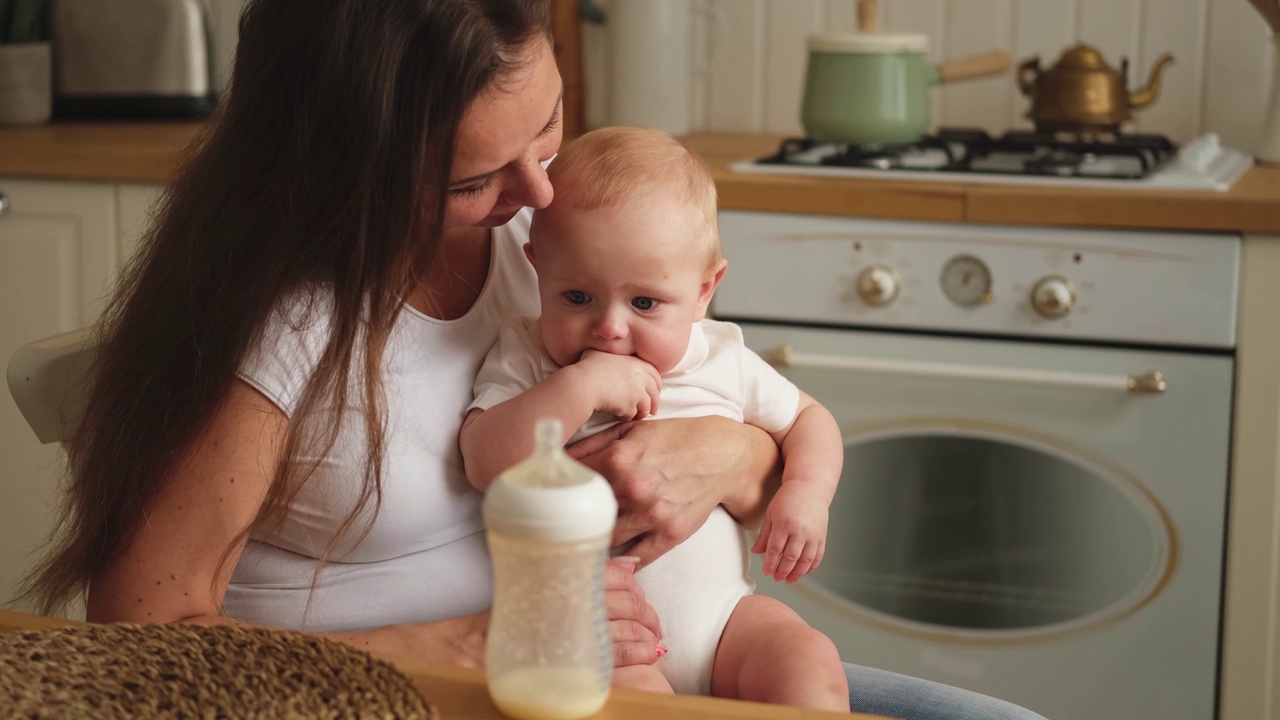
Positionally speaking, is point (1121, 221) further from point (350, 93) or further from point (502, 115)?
point (350, 93)

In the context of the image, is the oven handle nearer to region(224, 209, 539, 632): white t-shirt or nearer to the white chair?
region(224, 209, 539, 632): white t-shirt

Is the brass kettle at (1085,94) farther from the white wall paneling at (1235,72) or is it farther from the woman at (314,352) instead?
the woman at (314,352)

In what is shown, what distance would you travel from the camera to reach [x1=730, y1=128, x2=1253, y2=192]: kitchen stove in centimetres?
186

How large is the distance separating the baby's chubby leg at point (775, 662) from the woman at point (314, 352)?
86 mm

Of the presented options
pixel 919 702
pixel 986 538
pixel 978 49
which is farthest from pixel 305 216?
pixel 978 49

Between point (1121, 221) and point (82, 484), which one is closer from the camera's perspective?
point (82, 484)

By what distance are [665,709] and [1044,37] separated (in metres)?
2.04

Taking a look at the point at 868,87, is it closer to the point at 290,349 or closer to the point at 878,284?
the point at 878,284

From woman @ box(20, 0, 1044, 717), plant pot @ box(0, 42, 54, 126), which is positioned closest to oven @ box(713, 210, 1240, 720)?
woman @ box(20, 0, 1044, 717)

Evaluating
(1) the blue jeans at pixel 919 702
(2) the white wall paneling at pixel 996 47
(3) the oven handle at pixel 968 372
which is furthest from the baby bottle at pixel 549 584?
(2) the white wall paneling at pixel 996 47

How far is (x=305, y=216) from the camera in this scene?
96cm

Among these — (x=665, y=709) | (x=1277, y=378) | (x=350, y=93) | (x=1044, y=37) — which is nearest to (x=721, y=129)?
(x=1044, y=37)

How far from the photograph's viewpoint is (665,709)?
2.19 ft

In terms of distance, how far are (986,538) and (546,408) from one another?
1120mm
